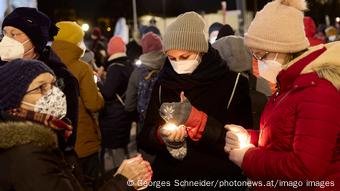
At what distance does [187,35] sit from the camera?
12.3 ft

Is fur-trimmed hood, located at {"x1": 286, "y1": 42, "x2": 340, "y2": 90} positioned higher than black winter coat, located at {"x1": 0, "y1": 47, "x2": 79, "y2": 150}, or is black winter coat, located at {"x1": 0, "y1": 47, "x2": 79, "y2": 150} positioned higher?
fur-trimmed hood, located at {"x1": 286, "y1": 42, "x2": 340, "y2": 90}

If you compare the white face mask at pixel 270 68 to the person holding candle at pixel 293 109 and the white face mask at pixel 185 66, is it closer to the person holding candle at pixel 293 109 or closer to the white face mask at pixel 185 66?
the person holding candle at pixel 293 109

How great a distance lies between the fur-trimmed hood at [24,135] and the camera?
242 cm

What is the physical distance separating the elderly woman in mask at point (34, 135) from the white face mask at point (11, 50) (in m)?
1.25

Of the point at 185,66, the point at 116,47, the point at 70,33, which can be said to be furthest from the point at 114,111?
the point at 185,66

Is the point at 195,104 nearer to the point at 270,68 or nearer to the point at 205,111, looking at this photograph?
the point at 205,111

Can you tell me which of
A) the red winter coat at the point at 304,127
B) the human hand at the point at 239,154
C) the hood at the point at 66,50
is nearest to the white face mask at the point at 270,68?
the red winter coat at the point at 304,127

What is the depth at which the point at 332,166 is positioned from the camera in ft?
8.36

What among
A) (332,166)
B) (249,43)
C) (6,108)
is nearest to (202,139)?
(249,43)

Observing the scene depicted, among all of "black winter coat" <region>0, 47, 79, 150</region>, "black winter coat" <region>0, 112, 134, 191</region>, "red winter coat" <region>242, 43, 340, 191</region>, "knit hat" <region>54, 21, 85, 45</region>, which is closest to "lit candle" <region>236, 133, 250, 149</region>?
"red winter coat" <region>242, 43, 340, 191</region>

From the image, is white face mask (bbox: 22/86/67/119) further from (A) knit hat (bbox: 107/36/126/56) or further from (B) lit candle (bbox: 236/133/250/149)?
(A) knit hat (bbox: 107/36/126/56)

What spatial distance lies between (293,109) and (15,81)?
1490mm

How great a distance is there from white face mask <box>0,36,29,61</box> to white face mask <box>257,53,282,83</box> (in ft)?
6.73

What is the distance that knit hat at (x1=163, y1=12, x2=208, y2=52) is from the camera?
373 centimetres
